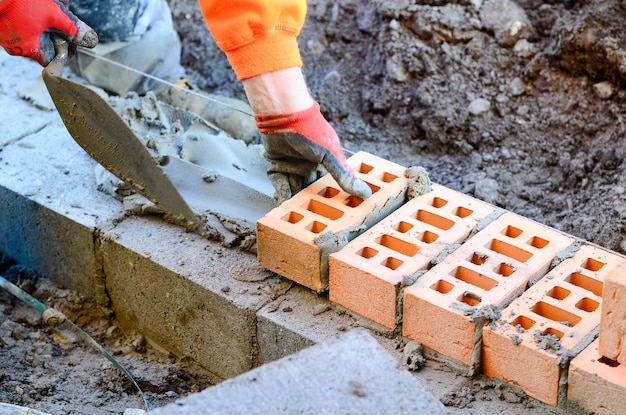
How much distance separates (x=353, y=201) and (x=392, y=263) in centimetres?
33

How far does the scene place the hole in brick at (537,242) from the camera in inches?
127

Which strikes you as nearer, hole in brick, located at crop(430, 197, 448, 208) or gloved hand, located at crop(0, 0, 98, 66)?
gloved hand, located at crop(0, 0, 98, 66)

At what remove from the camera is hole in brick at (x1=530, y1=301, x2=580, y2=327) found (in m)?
2.89

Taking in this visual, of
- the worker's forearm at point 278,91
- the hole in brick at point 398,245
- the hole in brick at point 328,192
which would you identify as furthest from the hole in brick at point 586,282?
the worker's forearm at point 278,91

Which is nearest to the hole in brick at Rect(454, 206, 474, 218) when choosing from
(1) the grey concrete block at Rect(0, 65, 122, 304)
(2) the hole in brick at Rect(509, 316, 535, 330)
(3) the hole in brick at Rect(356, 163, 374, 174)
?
(3) the hole in brick at Rect(356, 163, 374, 174)

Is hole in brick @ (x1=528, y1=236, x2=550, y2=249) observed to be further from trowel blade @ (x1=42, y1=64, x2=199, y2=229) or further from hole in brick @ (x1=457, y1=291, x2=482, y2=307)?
trowel blade @ (x1=42, y1=64, x2=199, y2=229)

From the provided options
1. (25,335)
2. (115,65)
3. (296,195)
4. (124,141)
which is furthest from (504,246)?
(115,65)

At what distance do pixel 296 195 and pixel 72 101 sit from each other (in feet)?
2.73

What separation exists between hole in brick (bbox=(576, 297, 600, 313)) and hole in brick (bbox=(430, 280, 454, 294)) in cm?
36

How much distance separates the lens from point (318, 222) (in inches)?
128

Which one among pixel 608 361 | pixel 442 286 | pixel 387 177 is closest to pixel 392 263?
pixel 442 286

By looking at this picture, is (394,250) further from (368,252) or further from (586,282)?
(586,282)

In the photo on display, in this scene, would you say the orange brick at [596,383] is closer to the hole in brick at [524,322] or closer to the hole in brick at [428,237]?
the hole in brick at [524,322]

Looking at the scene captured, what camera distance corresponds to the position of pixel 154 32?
473 cm
